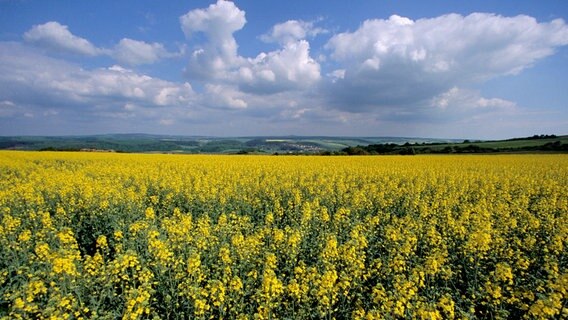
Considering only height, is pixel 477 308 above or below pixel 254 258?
below

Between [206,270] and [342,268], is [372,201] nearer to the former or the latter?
[342,268]

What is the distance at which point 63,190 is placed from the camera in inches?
490

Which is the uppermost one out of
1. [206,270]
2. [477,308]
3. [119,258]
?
→ [119,258]

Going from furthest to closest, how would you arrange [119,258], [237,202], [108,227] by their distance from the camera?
[237,202], [108,227], [119,258]

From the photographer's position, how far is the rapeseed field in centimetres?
468

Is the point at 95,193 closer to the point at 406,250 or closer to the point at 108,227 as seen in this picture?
the point at 108,227

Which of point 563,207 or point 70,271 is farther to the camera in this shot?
point 563,207

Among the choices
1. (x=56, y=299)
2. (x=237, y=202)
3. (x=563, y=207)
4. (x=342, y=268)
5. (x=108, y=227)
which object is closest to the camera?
(x=56, y=299)

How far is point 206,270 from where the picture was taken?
6.14 meters

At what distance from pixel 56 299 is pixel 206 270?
245 cm

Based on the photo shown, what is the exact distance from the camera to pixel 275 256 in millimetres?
6352

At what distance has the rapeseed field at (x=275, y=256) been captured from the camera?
468 centimetres

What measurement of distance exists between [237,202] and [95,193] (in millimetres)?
5425

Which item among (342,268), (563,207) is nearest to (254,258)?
(342,268)
